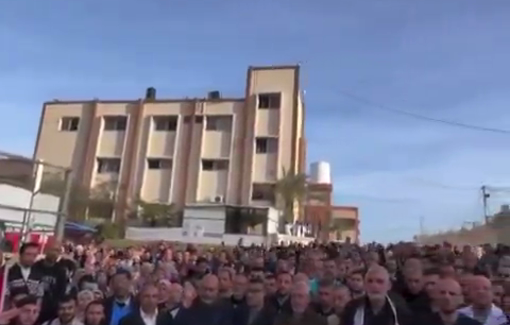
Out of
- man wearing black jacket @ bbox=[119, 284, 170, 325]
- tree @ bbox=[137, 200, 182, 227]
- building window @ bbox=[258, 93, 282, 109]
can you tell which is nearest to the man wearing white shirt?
man wearing black jacket @ bbox=[119, 284, 170, 325]

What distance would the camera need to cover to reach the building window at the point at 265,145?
43125mm

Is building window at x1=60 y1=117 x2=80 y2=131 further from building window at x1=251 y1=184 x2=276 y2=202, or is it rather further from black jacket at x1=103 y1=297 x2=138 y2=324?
black jacket at x1=103 y1=297 x2=138 y2=324

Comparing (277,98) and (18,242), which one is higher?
(277,98)

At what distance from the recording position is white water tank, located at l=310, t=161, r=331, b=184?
50338 mm

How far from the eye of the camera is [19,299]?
5.04 meters

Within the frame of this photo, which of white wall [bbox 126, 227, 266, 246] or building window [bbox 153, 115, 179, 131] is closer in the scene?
white wall [bbox 126, 227, 266, 246]

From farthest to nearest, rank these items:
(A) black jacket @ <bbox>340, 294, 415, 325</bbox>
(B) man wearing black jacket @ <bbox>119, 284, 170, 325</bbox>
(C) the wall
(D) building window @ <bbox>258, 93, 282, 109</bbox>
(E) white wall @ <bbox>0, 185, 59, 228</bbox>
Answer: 1. (D) building window @ <bbox>258, 93, 282, 109</bbox>
2. (C) the wall
3. (E) white wall @ <bbox>0, 185, 59, 228</bbox>
4. (B) man wearing black jacket @ <bbox>119, 284, 170, 325</bbox>
5. (A) black jacket @ <bbox>340, 294, 415, 325</bbox>

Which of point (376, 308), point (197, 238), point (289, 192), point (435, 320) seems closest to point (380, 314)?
point (376, 308)

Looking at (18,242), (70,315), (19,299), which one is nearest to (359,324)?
(70,315)

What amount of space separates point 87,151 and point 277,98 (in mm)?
16416

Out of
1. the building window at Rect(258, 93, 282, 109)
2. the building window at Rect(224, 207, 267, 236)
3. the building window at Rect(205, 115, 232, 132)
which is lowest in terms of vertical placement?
the building window at Rect(224, 207, 267, 236)

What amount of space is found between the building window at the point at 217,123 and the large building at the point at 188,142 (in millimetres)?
81

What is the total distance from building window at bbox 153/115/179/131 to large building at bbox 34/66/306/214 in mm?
83

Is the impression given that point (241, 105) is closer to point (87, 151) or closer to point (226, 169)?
point (226, 169)
